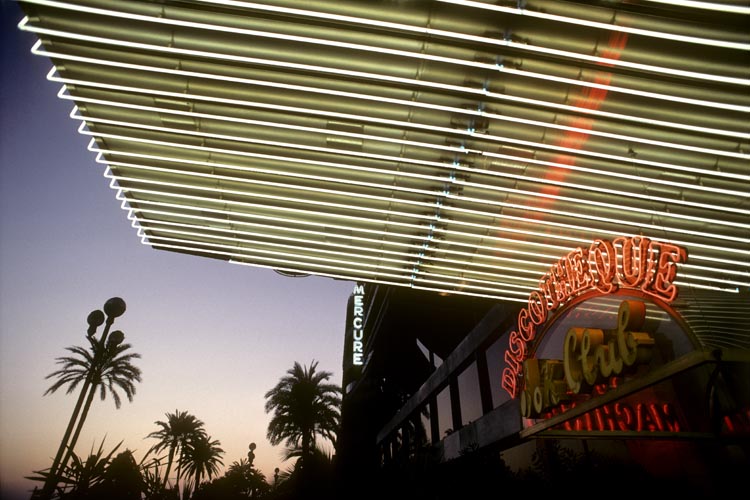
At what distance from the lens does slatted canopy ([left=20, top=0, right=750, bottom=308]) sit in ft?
14.6

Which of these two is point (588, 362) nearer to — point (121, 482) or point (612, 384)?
point (612, 384)

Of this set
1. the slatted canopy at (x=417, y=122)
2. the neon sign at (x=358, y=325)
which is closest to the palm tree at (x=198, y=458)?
the neon sign at (x=358, y=325)

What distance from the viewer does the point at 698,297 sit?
818 centimetres

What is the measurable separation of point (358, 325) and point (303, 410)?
9506mm

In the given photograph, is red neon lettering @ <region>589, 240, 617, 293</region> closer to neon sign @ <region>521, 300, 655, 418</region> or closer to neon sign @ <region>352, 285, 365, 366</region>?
neon sign @ <region>521, 300, 655, 418</region>

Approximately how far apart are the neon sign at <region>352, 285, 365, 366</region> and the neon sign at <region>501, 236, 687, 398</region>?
32.3 meters

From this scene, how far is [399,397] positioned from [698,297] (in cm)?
2645

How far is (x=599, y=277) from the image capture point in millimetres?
6715

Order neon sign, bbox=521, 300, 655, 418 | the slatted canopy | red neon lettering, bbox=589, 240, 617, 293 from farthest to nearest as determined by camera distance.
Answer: red neon lettering, bbox=589, 240, 617, 293
neon sign, bbox=521, 300, 655, 418
the slatted canopy

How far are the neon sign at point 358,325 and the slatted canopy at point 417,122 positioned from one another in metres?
33.9

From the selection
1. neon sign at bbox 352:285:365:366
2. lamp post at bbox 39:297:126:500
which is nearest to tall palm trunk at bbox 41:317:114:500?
lamp post at bbox 39:297:126:500

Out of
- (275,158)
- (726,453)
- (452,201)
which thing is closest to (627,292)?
(452,201)

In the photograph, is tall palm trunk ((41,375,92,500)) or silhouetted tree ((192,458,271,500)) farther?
silhouetted tree ((192,458,271,500))

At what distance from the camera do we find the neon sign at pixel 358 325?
133 feet
